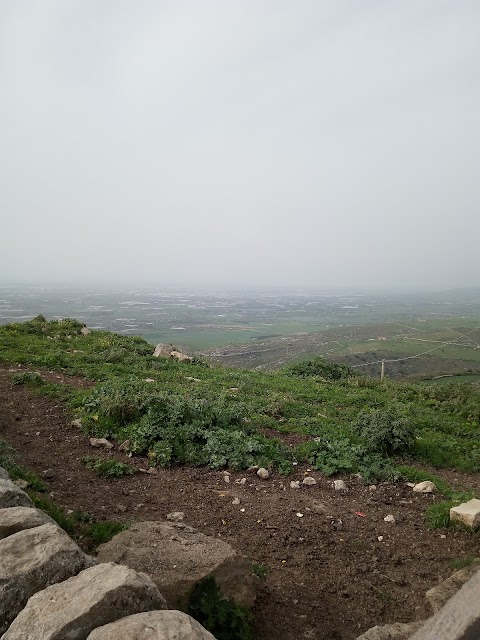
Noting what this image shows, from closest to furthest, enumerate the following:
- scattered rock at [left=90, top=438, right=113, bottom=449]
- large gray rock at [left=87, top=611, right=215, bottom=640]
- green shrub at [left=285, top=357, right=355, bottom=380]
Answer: large gray rock at [left=87, top=611, right=215, bottom=640] < scattered rock at [left=90, top=438, right=113, bottom=449] < green shrub at [left=285, top=357, right=355, bottom=380]

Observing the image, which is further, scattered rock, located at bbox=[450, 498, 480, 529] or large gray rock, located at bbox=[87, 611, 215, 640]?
scattered rock, located at bbox=[450, 498, 480, 529]

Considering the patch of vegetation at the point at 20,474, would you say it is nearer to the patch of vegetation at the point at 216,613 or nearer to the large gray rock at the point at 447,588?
the patch of vegetation at the point at 216,613

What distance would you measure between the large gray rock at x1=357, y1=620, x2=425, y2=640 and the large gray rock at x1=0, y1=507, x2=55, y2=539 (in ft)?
10.3

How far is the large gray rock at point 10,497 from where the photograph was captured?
12.5 ft

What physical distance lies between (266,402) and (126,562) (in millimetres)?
7862

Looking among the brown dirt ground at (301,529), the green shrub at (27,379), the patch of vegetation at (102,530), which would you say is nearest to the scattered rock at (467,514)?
the brown dirt ground at (301,529)

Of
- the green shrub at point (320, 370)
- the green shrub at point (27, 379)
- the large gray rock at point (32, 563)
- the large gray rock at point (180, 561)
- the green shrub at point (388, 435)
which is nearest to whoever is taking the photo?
the large gray rock at point (32, 563)

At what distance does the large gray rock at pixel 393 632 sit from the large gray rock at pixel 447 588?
1.77 feet

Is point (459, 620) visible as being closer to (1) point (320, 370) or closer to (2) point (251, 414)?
(2) point (251, 414)

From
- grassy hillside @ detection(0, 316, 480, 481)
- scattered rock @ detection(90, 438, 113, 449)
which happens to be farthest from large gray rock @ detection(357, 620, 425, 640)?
scattered rock @ detection(90, 438, 113, 449)

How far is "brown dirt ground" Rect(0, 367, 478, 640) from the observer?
14.3 feet

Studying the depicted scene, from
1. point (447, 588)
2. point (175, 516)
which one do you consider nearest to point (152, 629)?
point (175, 516)

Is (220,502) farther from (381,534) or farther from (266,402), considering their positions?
(266,402)

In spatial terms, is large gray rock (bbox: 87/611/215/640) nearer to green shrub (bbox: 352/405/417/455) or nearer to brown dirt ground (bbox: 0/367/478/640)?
brown dirt ground (bbox: 0/367/478/640)
